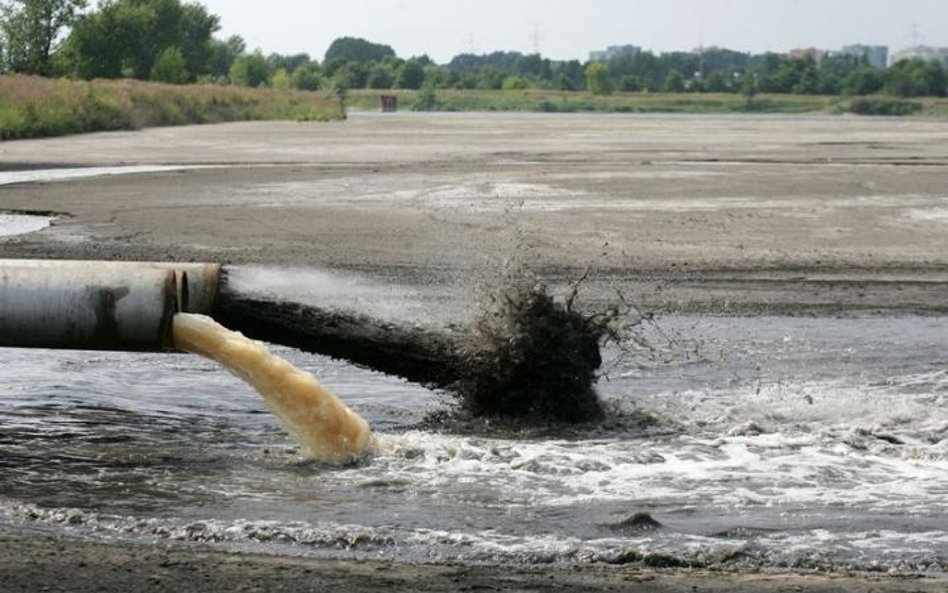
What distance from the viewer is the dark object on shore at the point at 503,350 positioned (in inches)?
448

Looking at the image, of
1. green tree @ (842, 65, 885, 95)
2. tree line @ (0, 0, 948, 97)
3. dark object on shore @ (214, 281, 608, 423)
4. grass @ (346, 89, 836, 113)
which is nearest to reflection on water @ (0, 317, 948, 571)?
dark object on shore @ (214, 281, 608, 423)

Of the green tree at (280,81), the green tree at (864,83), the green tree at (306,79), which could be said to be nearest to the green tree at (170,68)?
the green tree at (280,81)

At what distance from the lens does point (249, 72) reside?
6344 inches

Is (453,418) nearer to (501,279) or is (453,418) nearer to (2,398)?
(501,279)

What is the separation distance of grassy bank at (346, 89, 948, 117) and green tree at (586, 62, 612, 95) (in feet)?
29.6

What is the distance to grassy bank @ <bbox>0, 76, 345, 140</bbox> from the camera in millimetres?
49312

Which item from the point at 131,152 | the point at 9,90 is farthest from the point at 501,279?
the point at 9,90

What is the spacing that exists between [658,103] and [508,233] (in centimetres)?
13191

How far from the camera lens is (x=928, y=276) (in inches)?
717

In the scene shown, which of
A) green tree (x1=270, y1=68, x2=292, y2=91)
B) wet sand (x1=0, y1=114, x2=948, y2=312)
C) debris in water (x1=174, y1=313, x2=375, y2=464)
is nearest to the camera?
debris in water (x1=174, y1=313, x2=375, y2=464)

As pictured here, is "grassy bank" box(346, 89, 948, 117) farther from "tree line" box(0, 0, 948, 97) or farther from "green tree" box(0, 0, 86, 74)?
"green tree" box(0, 0, 86, 74)

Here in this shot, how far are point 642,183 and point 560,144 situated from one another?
18.4 m

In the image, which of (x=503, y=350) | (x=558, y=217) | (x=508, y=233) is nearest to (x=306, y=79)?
(x=558, y=217)

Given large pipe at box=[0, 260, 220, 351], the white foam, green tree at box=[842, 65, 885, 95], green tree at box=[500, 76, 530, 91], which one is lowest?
green tree at box=[500, 76, 530, 91]
